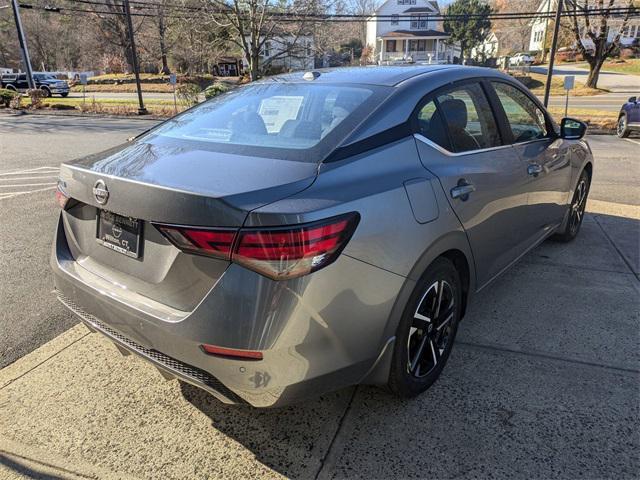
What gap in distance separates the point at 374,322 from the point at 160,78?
5108 cm

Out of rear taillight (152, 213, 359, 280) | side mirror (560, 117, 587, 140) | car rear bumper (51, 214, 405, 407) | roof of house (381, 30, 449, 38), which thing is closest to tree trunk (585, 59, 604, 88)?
roof of house (381, 30, 449, 38)

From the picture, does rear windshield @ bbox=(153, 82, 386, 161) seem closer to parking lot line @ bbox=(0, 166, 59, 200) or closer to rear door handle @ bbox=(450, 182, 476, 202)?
rear door handle @ bbox=(450, 182, 476, 202)

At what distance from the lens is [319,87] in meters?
2.96

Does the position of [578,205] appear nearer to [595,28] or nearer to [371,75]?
[371,75]

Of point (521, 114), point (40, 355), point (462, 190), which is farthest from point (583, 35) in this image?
point (40, 355)

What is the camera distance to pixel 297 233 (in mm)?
1843

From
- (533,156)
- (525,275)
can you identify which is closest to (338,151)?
(533,156)

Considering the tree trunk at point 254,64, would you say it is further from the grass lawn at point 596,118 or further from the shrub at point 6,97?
the grass lawn at point 596,118

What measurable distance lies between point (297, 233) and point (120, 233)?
2.98 feet

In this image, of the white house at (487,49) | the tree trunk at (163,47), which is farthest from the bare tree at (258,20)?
the white house at (487,49)

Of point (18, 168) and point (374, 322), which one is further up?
point (374, 322)

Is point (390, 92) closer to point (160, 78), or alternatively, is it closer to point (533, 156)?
point (533, 156)

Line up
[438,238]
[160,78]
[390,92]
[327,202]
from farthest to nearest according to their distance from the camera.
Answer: [160,78]
[390,92]
[438,238]
[327,202]

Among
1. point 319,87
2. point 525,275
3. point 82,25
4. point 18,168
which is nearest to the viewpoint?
point 319,87
